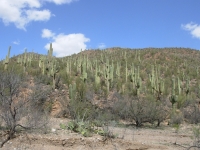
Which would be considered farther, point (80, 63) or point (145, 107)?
point (80, 63)

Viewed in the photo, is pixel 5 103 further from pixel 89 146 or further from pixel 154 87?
pixel 154 87

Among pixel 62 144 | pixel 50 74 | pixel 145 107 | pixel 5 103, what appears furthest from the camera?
pixel 50 74

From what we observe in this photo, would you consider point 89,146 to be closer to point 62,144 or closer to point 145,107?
point 62,144

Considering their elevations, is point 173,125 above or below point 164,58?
below

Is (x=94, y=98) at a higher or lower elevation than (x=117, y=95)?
lower

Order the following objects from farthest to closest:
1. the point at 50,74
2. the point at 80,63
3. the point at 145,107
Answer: the point at 80,63 < the point at 50,74 < the point at 145,107

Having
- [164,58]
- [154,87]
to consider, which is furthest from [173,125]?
[164,58]

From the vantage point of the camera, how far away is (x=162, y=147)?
10.9 m

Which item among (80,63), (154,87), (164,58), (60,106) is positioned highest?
(164,58)

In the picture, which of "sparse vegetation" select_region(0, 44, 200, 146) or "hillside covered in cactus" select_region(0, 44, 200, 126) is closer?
"sparse vegetation" select_region(0, 44, 200, 146)

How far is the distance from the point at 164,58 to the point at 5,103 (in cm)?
3863

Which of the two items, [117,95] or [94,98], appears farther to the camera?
[117,95]

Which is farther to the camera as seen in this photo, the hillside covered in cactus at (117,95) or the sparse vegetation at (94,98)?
the hillside covered in cactus at (117,95)

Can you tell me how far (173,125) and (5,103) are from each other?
11.8 metres
